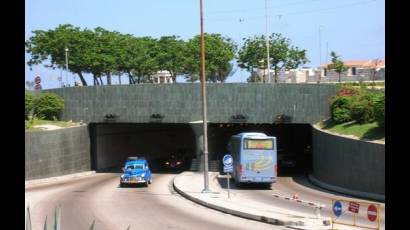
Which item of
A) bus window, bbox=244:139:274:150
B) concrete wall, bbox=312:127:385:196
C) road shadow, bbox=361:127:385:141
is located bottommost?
concrete wall, bbox=312:127:385:196

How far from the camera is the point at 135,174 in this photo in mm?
40344

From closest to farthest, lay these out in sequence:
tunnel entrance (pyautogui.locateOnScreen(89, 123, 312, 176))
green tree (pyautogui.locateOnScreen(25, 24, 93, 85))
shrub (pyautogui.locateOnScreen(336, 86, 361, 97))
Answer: shrub (pyautogui.locateOnScreen(336, 86, 361, 97)), tunnel entrance (pyautogui.locateOnScreen(89, 123, 312, 176)), green tree (pyautogui.locateOnScreen(25, 24, 93, 85))

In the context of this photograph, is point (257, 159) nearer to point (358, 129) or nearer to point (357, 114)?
point (358, 129)

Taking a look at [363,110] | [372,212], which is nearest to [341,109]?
[363,110]

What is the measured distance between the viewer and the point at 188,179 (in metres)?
43.7

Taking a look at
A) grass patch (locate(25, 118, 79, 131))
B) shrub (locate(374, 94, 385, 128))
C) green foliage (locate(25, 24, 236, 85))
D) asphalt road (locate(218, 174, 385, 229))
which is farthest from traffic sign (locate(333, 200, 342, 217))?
green foliage (locate(25, 24, 236, 85))

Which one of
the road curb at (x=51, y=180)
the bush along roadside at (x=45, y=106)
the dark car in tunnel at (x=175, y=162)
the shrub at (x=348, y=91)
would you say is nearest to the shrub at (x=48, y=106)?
the bush along roadside at (x=45, y=106)

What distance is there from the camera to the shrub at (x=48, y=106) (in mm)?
52250

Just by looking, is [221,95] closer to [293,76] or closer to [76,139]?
[76,139]

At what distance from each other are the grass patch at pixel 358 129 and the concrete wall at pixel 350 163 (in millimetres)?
802

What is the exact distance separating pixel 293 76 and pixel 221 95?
229ft

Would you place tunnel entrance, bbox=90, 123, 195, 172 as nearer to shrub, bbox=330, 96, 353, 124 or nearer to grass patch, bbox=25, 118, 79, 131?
grass patch, bbox=25, 118, 79, 131

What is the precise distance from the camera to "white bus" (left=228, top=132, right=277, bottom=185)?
121 ft

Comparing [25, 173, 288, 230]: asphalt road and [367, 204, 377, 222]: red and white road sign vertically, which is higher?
[367, 204, 377, 222]: red and white road sign
